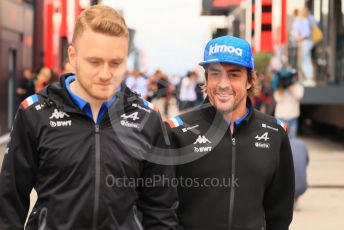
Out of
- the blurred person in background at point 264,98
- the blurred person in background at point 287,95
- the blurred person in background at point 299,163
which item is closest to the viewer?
the blurred person in background at point 299,163

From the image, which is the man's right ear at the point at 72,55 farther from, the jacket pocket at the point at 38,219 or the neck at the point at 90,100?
the jacket pocket at the point at 38,219

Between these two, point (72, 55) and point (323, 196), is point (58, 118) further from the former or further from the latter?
point (323, 196)

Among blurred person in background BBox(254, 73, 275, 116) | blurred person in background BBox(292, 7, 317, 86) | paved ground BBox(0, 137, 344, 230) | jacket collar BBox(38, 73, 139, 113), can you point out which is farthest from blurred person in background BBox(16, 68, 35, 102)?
jacket collar BBox(38, 73, 139, 113)

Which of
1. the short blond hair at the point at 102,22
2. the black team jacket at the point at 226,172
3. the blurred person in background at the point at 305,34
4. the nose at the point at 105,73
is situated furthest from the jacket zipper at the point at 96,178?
the blurred person in background at the point at 305,34

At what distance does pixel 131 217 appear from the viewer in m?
3.39

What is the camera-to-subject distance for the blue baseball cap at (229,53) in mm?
4055

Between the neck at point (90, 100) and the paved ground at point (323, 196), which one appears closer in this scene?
the neck at point (90, 100)

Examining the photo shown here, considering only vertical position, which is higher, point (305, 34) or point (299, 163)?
point (305, 34)

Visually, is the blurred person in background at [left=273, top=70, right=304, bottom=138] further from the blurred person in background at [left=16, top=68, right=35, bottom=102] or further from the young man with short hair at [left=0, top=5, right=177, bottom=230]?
the young man with short hair at [left=0, top=5, right=177, bottom=230]

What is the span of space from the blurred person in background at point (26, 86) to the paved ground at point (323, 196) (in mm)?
3219

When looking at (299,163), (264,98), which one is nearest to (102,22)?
(299,163)

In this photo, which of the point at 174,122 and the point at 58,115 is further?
the point at 174,122

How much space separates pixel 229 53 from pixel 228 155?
57 cm

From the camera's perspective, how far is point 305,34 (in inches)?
766
